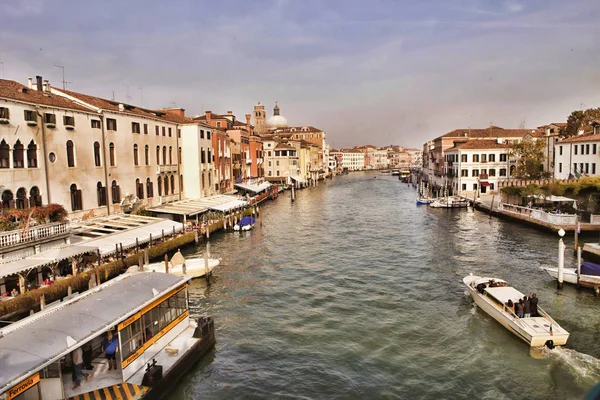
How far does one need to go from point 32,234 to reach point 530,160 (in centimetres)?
4570

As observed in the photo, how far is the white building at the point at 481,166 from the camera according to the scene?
2061 inches

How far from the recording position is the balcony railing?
1573cm

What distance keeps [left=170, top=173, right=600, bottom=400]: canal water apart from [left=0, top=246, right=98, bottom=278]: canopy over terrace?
4829 mm

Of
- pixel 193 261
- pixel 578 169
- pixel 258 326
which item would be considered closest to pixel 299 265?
pixel 193 261

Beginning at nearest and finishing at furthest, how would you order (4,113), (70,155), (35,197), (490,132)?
(4,113), (35,197), (70,155), (490,132)

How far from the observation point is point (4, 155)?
63.9ft

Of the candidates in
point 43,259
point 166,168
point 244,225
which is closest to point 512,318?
point 43,259

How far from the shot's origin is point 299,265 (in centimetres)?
2333

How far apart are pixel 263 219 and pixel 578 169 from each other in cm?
2806

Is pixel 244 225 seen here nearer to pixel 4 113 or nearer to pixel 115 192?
pixel 115 192

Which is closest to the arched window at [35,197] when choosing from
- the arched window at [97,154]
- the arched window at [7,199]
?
the arched window at [7,199]

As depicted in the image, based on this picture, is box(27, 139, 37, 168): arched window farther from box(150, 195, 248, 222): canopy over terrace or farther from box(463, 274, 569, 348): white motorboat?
box(463, 274, 569, 348): white motorboat

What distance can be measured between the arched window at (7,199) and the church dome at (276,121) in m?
113

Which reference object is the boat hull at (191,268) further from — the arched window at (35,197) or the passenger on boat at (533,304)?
the passenger on boat at (533,304)
